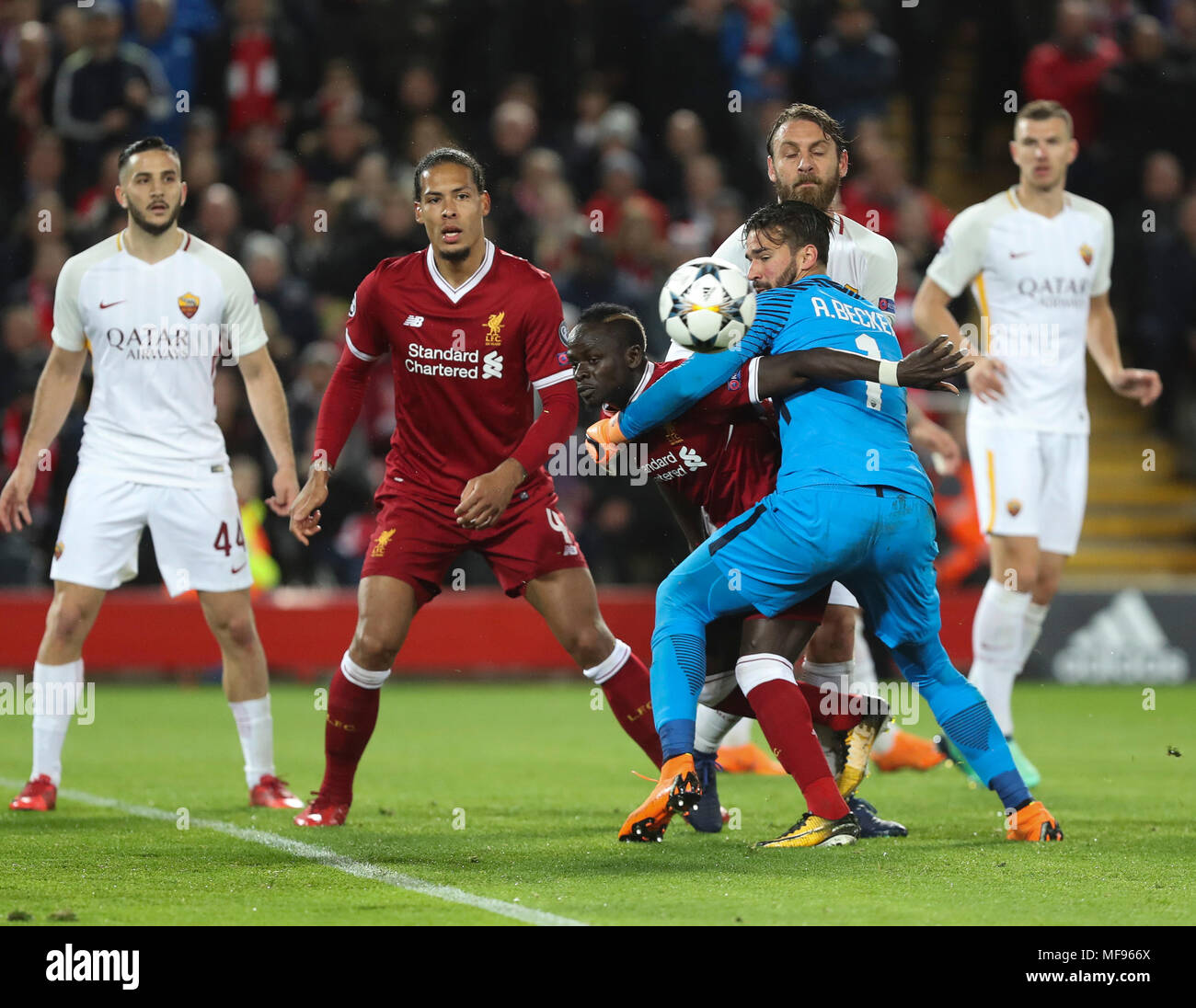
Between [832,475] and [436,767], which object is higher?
[832,475]

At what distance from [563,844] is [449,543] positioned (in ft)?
3.91

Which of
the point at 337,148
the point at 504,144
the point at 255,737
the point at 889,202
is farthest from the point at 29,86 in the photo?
the point at 255,737

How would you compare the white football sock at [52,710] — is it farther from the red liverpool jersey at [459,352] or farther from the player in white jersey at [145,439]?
the red liverpool jersey at [459,352]

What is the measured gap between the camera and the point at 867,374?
5773 millimetres

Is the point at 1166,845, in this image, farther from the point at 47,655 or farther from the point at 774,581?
the point at 47,655

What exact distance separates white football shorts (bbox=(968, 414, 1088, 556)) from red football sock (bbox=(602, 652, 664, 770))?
88.0 inches

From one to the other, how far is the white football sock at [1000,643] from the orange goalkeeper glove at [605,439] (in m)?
2.68

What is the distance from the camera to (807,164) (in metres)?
6.64

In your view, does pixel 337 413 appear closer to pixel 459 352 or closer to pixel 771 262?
pixel 459 352

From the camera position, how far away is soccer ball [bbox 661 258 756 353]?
598 centimetres

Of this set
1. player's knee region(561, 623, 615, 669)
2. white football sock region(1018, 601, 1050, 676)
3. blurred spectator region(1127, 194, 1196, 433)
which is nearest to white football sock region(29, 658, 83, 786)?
player's knee region(561, 623, 615, 669)
